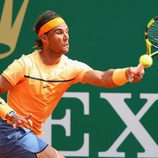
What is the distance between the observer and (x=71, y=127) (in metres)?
7.26

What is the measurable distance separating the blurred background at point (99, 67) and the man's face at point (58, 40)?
52.2 inches

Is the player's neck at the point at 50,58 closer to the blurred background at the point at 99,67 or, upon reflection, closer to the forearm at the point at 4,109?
the forearm at the point at 4,109

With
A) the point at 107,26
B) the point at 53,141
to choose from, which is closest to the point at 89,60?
the point at 107,26

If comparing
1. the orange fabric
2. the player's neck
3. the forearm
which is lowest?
the forearm

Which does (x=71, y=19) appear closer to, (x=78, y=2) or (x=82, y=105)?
(x=78, y=2)

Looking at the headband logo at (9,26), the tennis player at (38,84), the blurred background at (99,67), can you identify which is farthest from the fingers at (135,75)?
the headband logo at (9,26)

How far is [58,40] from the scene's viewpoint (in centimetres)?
584

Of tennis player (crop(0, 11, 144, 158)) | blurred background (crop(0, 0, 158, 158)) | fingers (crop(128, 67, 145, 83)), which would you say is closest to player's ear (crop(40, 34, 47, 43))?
tennis player (crop(0, 11, 144, 158))

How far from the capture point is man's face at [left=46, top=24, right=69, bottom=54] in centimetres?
582

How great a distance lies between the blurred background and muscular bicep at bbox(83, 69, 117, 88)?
139 centimetres

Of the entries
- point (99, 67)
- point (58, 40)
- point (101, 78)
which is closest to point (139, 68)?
point (101, 78)

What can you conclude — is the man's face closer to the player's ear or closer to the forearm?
the player's ear

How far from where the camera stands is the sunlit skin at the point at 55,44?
5.83 meters

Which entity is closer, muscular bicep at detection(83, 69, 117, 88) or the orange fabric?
muscular bicep at detection(83, 69, 117, 88)
